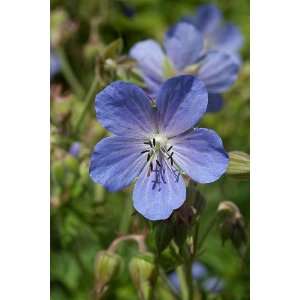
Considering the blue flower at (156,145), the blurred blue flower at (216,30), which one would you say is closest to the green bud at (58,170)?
the blue flower at (156,145)

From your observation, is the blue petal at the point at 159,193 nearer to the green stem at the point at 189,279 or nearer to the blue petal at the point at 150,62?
the green stem at the point at 189,279

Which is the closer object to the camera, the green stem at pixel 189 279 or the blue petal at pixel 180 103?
the blue petal at pixel 180 103

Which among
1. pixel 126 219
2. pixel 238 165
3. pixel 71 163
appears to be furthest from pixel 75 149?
pixel 238 165

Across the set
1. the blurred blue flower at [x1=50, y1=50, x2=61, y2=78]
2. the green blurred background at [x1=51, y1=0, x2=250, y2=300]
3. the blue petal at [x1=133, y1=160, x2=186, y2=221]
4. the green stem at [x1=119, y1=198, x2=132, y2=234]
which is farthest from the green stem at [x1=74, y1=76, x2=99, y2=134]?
the blurred blue flower at [x1=50, y1=50, x2=61, y2=78]

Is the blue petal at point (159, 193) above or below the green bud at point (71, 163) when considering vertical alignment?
below

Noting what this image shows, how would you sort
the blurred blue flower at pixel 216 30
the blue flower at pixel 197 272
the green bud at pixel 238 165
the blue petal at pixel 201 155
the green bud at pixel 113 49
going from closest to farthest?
the blue petal at pixel 201 155 → the green bud at pixel 238 165 → the green bud at pixel 113 49 → the blue flower at pixel 197 272 → the blurred blue flower at pixel 216 30
